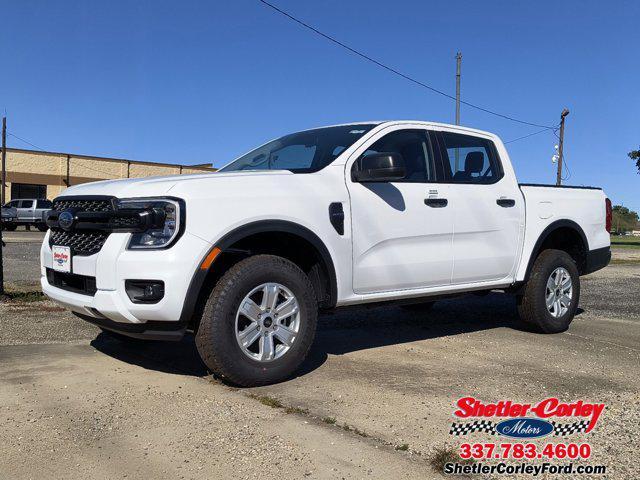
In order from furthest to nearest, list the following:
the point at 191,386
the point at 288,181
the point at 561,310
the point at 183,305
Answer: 1. the point at 561,310
2. the point at 288,181
3. the point at 191,386
4. the point at 183,305

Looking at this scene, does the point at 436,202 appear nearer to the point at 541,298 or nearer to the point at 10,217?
the point at 541,298

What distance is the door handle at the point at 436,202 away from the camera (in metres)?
4.96

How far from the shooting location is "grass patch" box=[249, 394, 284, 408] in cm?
354

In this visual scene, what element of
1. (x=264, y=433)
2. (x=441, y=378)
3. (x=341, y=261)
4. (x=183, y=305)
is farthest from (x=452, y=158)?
(x=264, y=433)

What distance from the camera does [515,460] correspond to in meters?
2.81

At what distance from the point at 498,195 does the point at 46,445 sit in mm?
4256

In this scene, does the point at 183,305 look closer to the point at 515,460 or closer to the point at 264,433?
the point at 264,433

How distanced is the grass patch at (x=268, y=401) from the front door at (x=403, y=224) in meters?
1.20

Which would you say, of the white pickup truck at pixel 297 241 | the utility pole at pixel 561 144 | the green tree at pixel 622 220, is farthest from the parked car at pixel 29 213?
the green tree at pixel 622 220

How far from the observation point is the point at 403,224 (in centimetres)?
477

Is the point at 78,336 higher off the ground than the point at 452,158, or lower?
lower

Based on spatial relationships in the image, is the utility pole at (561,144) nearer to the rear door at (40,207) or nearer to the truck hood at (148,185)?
the rear door at (40,207)

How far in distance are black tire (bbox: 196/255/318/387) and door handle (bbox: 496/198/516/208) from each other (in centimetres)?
235

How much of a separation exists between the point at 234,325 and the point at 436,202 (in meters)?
2.11
